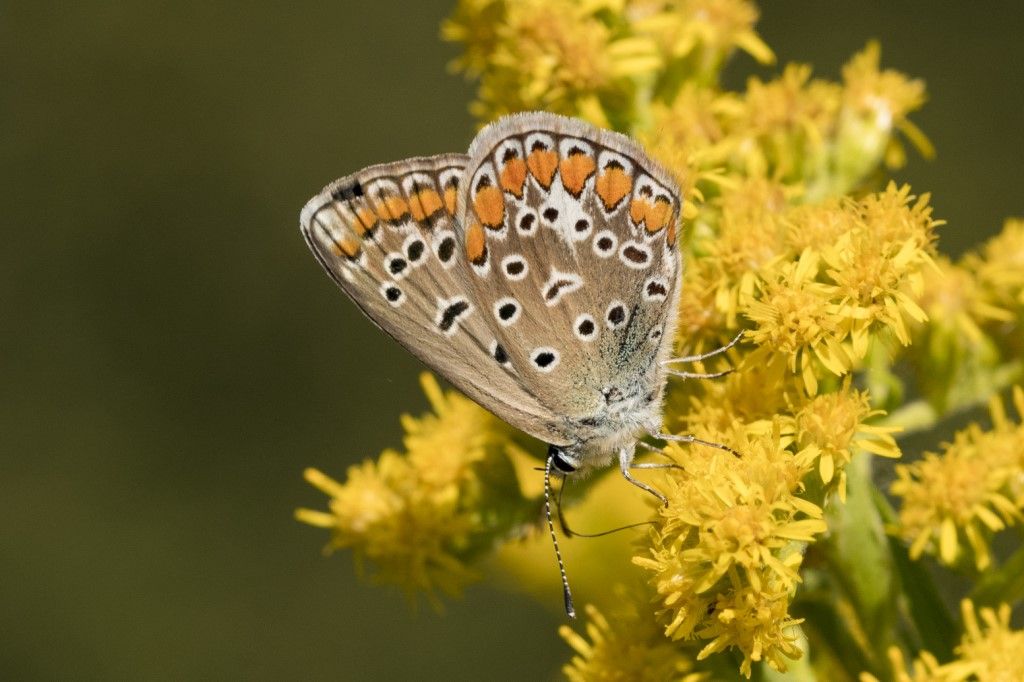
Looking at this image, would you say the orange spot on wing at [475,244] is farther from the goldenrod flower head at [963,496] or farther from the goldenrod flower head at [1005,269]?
the goldenrod flower head at [1005,269]

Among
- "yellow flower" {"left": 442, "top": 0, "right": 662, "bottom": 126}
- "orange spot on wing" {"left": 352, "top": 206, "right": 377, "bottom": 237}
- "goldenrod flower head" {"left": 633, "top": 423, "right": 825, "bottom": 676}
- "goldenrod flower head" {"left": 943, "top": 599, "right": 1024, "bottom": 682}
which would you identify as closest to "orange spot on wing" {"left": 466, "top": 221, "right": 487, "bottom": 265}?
"orange spot on wing" {"left": 352, "top": 206, "right": 377, "bottom": 237}

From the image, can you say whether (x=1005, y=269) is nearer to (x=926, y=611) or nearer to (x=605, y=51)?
(x=926, y=611)

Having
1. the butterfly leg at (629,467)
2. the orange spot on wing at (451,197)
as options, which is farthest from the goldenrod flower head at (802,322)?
the orange spot on wing at (451,197)

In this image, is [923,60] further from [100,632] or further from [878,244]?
[100,632]

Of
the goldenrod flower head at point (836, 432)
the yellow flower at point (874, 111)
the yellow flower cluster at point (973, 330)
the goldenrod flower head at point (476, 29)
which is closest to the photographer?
the goldenrod flower head at point (836, 432)

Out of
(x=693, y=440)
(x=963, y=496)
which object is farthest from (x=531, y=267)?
(x=963, y=496)

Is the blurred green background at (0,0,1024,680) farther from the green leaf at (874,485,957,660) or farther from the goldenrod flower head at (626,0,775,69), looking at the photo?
the green leaf at (874,485,957,660)
